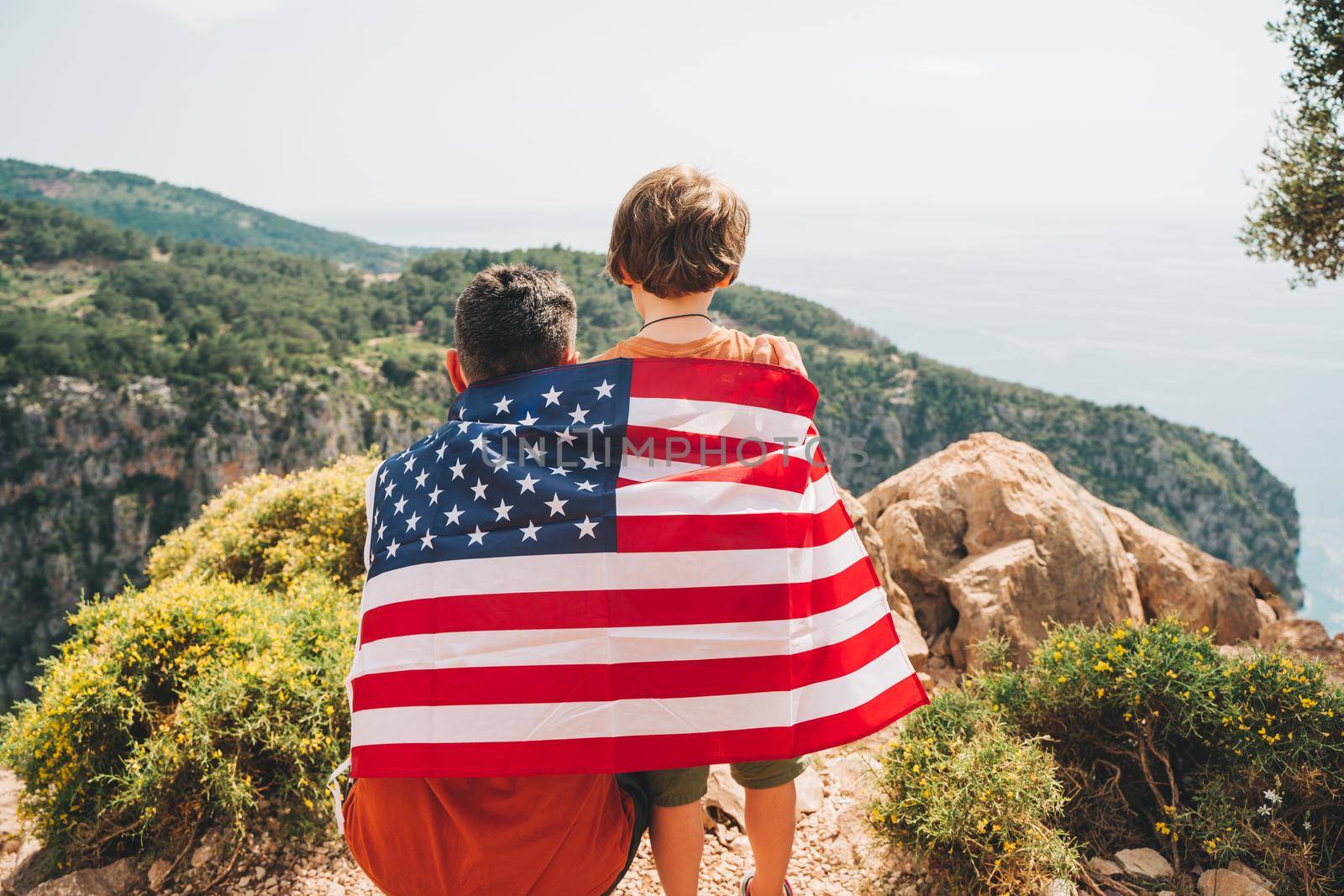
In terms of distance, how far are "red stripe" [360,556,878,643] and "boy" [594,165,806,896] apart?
60 cm

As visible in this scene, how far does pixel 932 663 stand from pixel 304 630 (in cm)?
416

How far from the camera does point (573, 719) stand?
7.11 ft

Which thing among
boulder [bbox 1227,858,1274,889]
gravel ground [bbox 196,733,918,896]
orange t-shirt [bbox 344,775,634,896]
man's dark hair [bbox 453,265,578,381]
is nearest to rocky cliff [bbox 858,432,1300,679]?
gravel ground [bbox 196,733,918,896]

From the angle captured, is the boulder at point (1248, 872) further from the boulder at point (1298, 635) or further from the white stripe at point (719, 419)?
the boulder at point (1298, 635)

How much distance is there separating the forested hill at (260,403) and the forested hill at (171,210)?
59492 mm

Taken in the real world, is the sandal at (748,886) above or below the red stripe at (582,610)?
below

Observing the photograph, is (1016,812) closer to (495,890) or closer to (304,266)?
(495,890)

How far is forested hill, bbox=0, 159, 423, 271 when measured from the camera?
128 m

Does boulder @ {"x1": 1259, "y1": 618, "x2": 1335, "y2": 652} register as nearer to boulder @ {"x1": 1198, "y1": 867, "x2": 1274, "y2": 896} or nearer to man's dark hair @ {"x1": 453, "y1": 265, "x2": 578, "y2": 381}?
boulder @ {"x1": 1198, "y1": 867, "x2": 1274, "y2": 896}

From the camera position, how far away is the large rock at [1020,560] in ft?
16.9

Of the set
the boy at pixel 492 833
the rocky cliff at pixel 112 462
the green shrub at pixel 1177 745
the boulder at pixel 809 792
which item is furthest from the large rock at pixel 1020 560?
the rocky cliff at pixel 112 462

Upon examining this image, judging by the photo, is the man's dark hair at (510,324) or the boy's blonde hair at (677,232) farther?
the man's dark hair at (510,324)

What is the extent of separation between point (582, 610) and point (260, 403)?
5593 cm

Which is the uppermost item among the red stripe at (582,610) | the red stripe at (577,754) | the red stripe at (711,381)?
the red stripe at (711,381)
